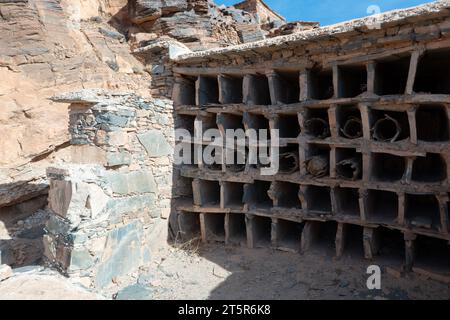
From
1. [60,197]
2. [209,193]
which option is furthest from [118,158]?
[209,193]

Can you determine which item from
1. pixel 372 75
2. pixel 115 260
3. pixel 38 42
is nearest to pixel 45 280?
pixel 115 260

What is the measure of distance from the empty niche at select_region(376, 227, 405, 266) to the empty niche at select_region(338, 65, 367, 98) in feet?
6.94

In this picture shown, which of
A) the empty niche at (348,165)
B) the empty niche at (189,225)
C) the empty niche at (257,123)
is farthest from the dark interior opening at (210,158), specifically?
the empty niche at (348,165)

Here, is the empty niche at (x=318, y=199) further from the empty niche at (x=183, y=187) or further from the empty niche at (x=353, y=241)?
the empty niche at (x=183, y=187)

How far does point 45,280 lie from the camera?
4039 mm

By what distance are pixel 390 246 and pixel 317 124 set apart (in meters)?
2.21

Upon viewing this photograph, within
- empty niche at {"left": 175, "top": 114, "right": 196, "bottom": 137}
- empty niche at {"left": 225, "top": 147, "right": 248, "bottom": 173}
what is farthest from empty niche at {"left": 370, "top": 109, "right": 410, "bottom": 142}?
empty niche at {"left": 175, "top": 114, "right": 196, "bottom": 137}

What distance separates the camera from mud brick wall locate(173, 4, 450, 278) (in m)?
4.06

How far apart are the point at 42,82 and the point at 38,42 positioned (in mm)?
1754

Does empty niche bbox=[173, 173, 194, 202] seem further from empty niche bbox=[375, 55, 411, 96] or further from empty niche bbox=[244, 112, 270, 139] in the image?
empty niche bbox=[375, 55, 411, 96]

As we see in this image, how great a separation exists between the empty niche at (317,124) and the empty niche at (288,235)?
5.08 feet

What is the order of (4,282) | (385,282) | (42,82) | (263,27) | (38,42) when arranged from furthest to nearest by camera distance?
(263,27)
(38,42)
(42,82)
(385,282)
(4,282)

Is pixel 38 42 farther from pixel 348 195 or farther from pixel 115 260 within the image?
pixel 348 195

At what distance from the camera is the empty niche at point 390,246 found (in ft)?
15.2
